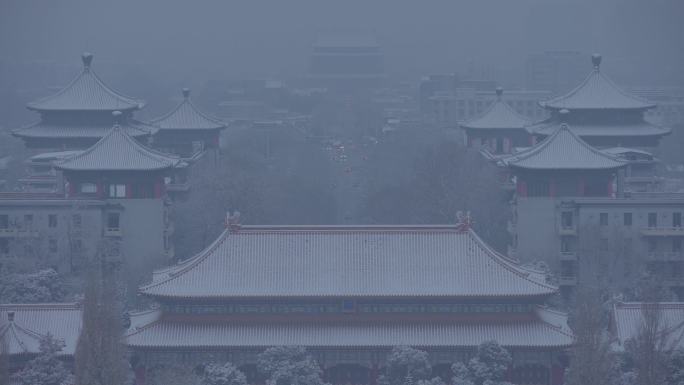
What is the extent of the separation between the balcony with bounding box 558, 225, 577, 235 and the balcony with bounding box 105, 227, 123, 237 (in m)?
10.7

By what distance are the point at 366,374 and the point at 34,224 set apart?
45.1 feet

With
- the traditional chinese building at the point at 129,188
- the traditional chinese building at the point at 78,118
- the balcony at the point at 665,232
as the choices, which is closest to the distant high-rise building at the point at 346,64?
the traditional chinese building at the point at 78,118

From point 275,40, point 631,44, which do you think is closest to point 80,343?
point 631,44

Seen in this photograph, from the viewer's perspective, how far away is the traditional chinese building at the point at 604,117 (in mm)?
44312

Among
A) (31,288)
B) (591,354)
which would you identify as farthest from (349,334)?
(31,288)

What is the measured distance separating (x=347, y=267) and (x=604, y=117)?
2071 cm

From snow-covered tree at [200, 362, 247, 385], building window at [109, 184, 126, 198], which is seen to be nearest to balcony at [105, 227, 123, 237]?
building window at [109, 184, 126, 198]

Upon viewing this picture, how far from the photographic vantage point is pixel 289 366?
24531 millimetres

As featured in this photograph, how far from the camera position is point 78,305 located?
26703 millimetres

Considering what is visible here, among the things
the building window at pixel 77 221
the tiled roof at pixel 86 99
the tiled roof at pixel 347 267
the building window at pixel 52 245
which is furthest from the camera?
the tiled roof at pixel 86 99

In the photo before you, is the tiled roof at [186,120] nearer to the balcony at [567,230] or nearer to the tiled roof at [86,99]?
the tiled roof at [86,99]

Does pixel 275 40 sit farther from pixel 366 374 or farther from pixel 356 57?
pixel 366 374

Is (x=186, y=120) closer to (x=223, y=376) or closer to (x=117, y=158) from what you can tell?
(x=117, y=158)

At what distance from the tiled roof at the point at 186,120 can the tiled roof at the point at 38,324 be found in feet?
72.7
